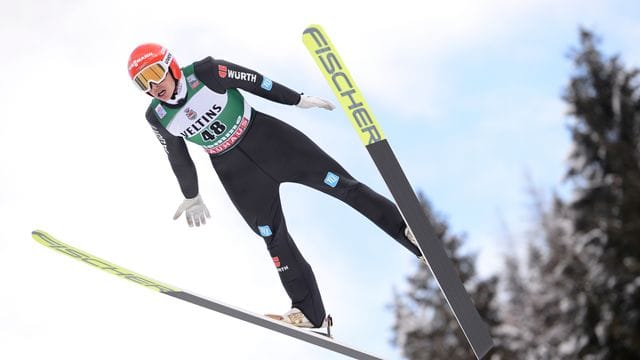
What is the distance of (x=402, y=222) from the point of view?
5688 mm

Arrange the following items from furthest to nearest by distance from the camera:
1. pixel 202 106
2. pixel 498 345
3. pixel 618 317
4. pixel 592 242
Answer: pixel 498 345 < pixel 592 242 < pixel 618 317 < pixel 202 106

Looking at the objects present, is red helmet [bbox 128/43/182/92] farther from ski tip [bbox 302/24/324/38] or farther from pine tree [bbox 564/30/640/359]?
pine tree [bbox 564/30/640/359]

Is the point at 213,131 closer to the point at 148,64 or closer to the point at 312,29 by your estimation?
the point at 148,64

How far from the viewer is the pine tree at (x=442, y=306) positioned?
74.9 feet

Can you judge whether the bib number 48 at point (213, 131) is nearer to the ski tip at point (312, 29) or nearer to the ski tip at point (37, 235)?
the ski tip at point (312, 29)

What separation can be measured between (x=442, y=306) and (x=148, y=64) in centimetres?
1934

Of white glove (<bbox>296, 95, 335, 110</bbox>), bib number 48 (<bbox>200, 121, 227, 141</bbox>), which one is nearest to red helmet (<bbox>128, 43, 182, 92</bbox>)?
bib number 48 (<bbox>200, 121, 227, 141</bbox>)

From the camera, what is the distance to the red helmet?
5262mm

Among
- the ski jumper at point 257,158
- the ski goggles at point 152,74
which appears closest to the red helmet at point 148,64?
the ski goggles at point 152,74

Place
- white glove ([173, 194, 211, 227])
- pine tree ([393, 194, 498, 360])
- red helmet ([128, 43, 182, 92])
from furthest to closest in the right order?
pine tree ([393, 194, 498, 360]), white glove ([173, 194, 211, 227]), red helmet ([128, 43, 182, 92])

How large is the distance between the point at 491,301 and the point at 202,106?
1953cm

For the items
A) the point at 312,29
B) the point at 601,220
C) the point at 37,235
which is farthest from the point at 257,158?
the point at 601,220

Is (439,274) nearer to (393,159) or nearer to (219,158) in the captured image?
(393,159)

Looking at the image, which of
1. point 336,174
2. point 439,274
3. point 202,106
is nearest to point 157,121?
point 202,106
